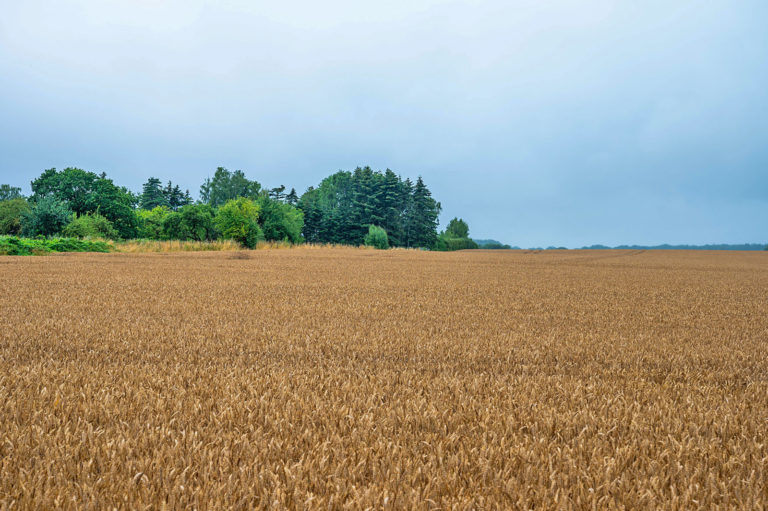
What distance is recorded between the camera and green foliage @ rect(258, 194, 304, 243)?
164ft

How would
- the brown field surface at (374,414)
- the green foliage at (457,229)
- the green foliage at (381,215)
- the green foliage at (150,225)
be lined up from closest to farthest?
the brown field surface at (374,414)
the green foliage at (150,225)
the green foliage at (381,215)
the green foliage at (457,229)

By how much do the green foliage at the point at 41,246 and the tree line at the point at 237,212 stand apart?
35.2ft

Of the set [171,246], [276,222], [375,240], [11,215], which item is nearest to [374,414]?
[171,246]

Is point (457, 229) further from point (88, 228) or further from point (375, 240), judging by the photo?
point (88, 228)

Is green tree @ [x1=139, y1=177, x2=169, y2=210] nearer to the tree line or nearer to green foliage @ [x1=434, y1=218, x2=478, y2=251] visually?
the tree line

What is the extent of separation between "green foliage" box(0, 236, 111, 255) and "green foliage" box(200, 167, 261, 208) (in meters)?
63.8

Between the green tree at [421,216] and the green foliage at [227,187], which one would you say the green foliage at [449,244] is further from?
the green foliage at [227,187]

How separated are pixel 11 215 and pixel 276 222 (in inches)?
1611

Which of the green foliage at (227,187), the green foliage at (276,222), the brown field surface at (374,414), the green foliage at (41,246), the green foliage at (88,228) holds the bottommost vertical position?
the brown field surface at (374,414)

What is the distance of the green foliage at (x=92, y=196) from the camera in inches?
2067

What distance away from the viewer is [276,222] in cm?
5144

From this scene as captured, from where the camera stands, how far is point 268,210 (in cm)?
5006

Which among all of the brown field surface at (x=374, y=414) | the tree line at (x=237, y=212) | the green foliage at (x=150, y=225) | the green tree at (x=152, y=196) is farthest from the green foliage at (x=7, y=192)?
the brown field surface at (x=374, y=414)

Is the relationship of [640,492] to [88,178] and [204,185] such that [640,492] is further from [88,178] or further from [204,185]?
[204,185]
